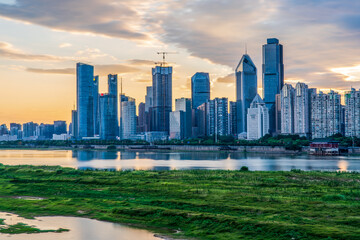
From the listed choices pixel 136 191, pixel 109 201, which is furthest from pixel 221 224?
pixel 136 191

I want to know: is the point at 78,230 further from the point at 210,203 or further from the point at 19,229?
the point at 210,203

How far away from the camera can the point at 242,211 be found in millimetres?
34469

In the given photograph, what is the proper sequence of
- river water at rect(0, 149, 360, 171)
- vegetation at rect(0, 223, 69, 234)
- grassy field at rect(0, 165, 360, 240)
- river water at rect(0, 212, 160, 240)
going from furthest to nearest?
river water at rect(0, 149, 360, 171) < vegetation at rect(0, 223, 69, 234) < river water at rect(0, 212, 160, 240) < grassy field at rect(0, 165, 360, 240)

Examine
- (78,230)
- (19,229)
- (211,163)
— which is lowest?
(211,163)

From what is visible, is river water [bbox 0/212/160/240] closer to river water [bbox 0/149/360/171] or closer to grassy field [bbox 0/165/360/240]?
grassy field [bbox 0/165/360/240]

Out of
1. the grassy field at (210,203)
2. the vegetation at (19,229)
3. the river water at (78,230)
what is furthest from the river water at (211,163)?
the vegetation at (19,229)

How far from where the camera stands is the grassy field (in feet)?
96.2

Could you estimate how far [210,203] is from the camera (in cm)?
3772

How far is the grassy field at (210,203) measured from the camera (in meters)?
29.3

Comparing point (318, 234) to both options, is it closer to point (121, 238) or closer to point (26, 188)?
point (121, 238)

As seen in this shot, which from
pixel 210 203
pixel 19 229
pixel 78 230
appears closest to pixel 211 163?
pixel 210 203

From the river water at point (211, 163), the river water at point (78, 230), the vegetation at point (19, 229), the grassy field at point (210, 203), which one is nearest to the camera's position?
the grassy field at point (210, 203)

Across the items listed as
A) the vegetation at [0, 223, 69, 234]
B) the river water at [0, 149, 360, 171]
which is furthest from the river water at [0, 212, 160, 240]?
the river water at [0, 149, 360, 171]

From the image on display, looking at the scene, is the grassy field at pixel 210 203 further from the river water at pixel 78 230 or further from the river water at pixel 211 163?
the river water at pixel 211 163
